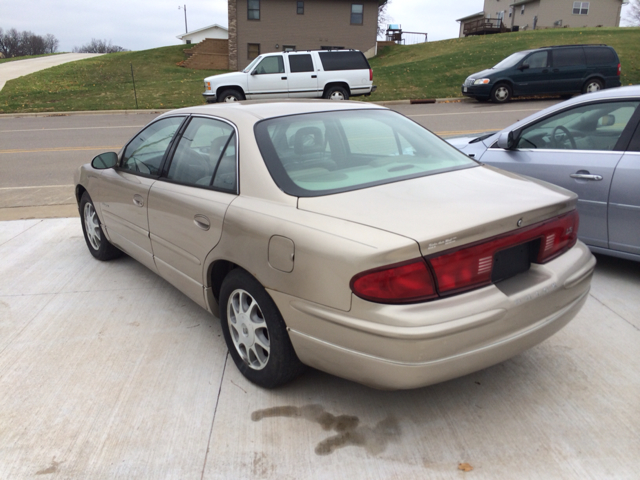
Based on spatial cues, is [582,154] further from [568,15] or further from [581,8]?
[581,8]

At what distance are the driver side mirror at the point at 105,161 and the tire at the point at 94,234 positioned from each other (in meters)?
0.63

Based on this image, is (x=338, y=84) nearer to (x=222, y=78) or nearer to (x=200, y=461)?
(x=222, y=78)

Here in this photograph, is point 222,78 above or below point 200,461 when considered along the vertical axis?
above

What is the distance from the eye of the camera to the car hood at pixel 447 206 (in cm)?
239

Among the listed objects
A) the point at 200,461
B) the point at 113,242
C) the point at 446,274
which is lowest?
the point at 200,461

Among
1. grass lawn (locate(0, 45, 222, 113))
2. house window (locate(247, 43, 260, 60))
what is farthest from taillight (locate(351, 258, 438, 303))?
house window (locate(247, 43, 260, 60))

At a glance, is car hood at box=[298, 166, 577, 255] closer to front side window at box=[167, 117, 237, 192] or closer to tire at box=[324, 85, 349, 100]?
front side window at box=[167, 117, 237, 192]

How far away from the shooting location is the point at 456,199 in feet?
8.81

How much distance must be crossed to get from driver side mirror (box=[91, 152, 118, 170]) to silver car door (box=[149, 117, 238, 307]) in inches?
34.9

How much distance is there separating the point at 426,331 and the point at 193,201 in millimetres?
1720

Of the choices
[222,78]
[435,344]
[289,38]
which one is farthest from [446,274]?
[289,38]

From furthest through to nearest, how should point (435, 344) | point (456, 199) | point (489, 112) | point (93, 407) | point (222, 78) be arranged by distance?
point (222, 78) < point (489, 112) < point (93, 407) < point (456, 199) < point (435, 344)

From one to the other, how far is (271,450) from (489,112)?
49.7 ft

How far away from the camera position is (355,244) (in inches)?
92.2
